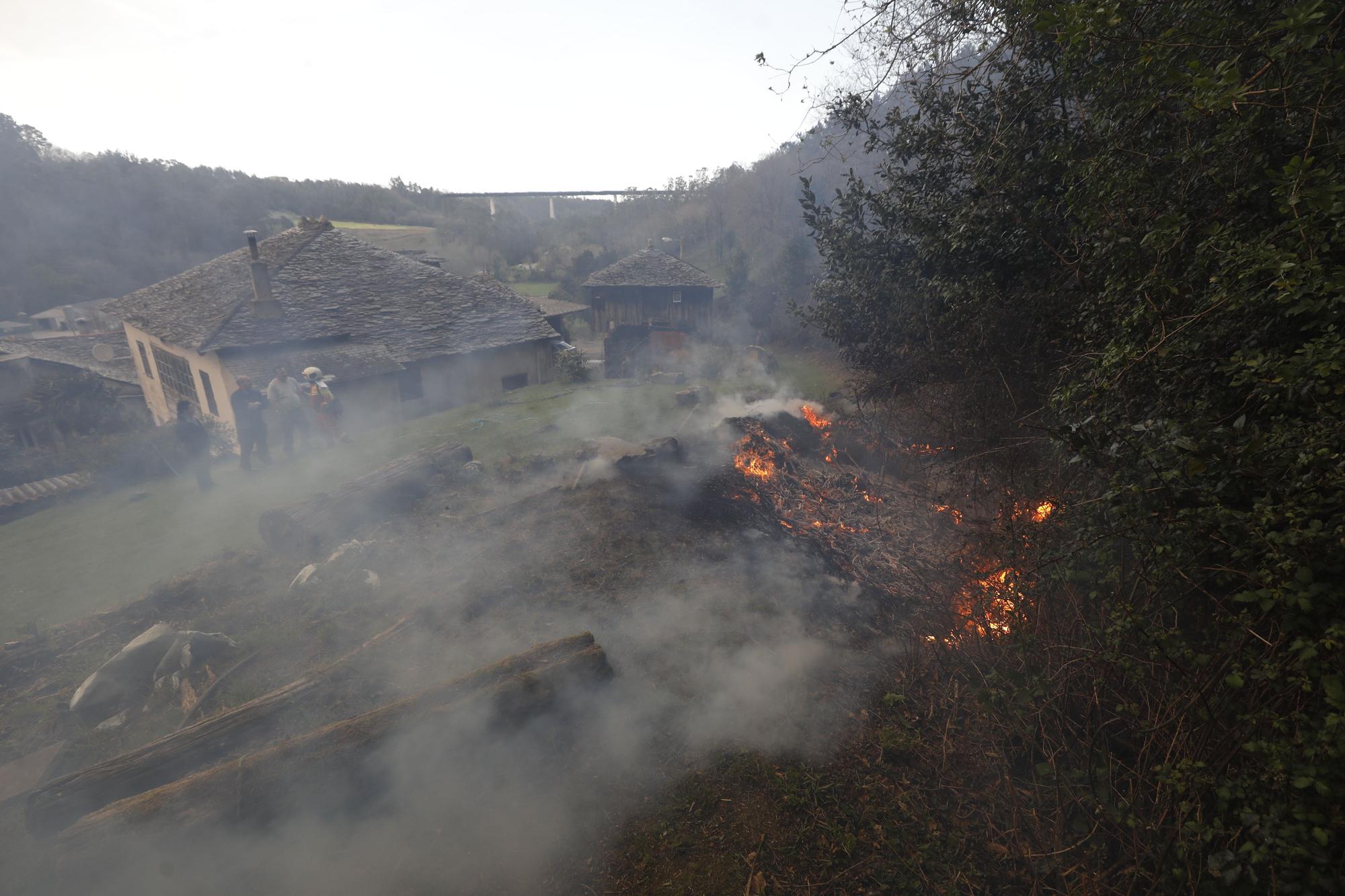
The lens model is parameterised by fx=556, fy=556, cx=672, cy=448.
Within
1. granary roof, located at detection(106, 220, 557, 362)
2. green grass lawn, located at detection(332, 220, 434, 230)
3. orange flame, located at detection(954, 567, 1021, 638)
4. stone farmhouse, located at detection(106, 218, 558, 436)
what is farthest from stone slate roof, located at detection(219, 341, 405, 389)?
green grass lawn, located at detection(332, 220, 434, 230)

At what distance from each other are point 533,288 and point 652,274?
19.7m

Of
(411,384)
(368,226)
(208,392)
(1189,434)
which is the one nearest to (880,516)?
(1189,434)

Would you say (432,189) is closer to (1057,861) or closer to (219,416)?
(219,416)

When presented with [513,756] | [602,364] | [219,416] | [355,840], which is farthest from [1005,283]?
[602,364]

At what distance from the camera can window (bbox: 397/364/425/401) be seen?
1941 cm

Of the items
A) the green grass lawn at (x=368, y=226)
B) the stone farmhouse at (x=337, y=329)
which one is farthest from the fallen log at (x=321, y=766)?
the green grass lawn at (x=368, y=226)

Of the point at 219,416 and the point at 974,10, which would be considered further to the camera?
the point at 219,416

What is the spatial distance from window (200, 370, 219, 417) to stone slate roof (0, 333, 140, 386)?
883 centimetres

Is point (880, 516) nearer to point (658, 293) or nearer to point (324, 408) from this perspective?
point (324, 408)

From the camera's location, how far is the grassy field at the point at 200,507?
896 cm

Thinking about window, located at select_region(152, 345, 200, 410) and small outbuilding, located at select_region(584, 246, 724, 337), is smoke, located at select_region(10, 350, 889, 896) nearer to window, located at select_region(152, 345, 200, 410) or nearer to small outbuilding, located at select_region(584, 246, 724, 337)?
window, located at select_region(152, 345, 200, 410)

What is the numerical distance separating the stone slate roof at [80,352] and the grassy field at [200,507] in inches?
543

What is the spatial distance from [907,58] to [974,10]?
0.69 meters

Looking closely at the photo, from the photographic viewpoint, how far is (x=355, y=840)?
454 cm
